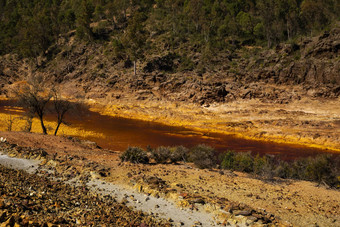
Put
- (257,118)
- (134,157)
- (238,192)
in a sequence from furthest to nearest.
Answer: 1. (257,118)
2. (134,157)
3. (238,192)

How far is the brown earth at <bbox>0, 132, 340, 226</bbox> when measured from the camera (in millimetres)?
8352

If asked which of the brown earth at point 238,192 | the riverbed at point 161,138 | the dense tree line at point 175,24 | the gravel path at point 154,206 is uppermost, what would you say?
the dense tree line at point 175,24

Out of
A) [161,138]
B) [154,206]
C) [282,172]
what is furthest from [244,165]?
[161,138]

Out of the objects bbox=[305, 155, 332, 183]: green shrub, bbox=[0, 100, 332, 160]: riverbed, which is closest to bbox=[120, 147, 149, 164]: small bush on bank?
bbox=[0, 100, 332, 160]: riverbed

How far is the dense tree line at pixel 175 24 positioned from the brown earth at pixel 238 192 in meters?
41.8

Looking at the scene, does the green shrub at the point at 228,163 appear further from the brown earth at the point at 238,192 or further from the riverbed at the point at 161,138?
the riverbed at the point at 161,138

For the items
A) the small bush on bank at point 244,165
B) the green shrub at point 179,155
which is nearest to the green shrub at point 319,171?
the small bush on bank at point 244,165

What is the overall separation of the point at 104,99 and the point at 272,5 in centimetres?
4090

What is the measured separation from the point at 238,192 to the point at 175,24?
57.4 meters

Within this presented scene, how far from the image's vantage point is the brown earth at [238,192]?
8352mm

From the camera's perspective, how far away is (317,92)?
120 feet

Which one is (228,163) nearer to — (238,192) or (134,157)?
(134,157)

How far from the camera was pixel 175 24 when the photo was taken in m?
61.9

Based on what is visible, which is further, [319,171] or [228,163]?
[228,163]
